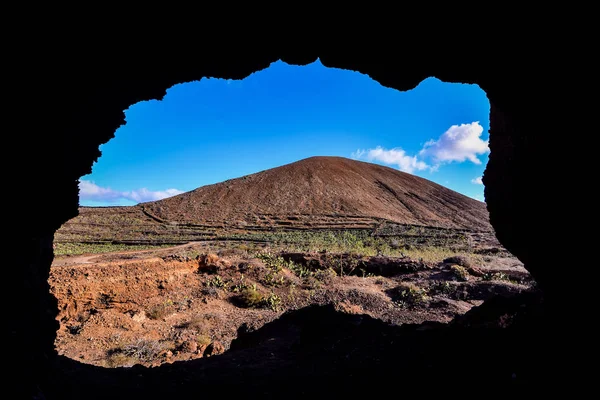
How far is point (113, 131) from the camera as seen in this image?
17.0ft

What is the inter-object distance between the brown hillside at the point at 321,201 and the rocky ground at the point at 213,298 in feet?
87.8

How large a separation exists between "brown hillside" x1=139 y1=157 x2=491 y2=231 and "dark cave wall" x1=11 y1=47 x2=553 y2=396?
118 feet

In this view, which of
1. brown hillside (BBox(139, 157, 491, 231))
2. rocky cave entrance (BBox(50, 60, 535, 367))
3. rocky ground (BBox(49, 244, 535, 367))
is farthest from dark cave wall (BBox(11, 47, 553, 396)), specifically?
brown hillside (BBox(139, 157, 491, 231))

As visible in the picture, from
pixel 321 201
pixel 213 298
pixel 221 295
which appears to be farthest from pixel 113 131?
pixel 321 201

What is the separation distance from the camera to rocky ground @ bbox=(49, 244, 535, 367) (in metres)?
8.47

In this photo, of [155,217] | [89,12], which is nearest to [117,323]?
[89,12]

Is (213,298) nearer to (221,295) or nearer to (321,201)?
A: (221,295)

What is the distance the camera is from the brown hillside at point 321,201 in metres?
46.1

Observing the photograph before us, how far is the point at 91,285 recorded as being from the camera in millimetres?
11109

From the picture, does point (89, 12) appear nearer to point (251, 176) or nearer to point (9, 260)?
point (9, 260)

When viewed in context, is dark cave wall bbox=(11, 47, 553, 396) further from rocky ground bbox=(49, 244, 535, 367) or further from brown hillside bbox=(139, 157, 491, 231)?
brown hillside bbox=(139, 157, 491, 231)

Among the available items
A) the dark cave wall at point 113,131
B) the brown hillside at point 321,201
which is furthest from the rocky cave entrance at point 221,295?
the brown hillside at point 321,201

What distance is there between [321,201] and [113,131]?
4872 cm

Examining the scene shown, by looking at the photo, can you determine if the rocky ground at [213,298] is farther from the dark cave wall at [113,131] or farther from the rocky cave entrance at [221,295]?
the dark cave wall at [113,131]
